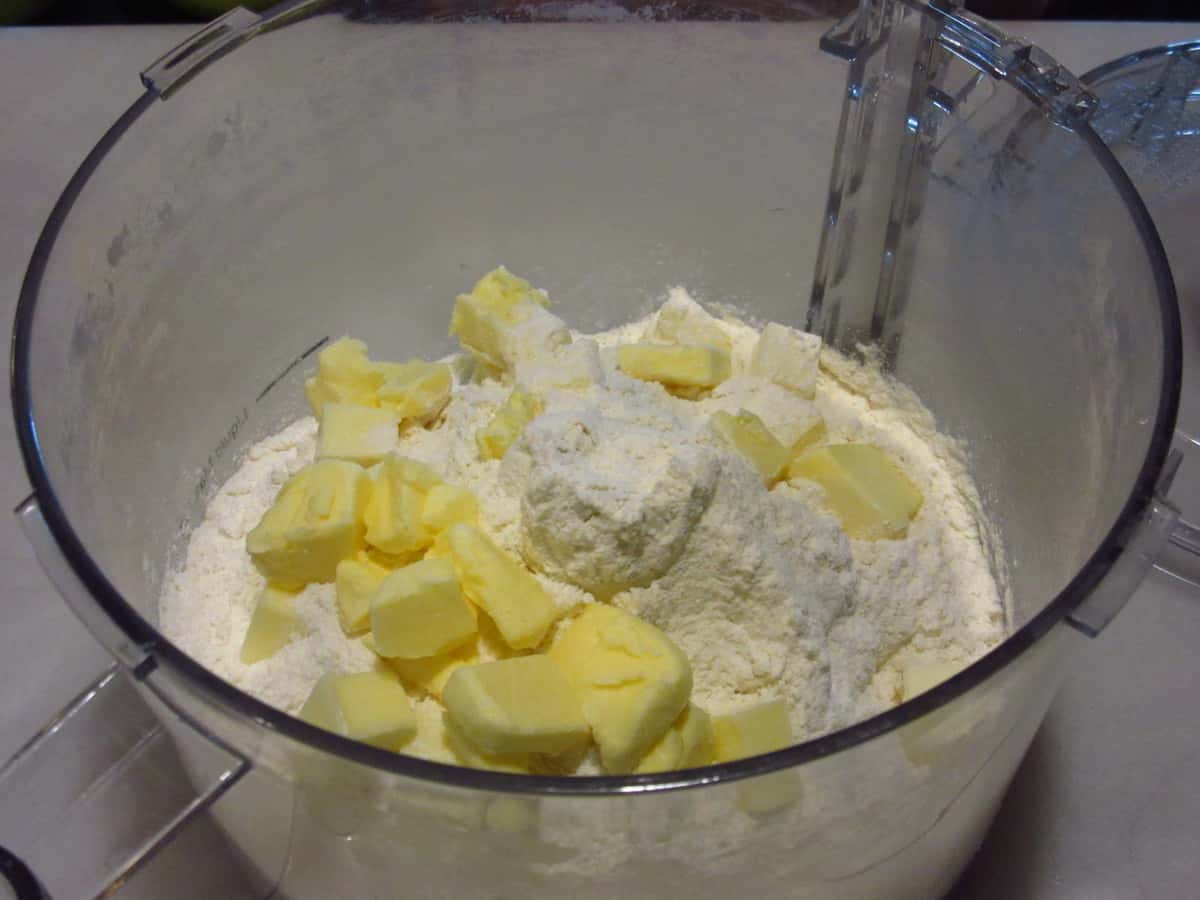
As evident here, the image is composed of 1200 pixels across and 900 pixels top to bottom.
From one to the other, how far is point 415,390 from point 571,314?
0.85ft

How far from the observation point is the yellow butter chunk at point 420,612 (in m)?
0.72

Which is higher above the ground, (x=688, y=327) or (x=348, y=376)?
(x=348, y=376)

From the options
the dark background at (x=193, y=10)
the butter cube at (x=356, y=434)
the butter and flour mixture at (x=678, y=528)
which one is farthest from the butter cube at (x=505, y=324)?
the dark background at (x=193, y=10)

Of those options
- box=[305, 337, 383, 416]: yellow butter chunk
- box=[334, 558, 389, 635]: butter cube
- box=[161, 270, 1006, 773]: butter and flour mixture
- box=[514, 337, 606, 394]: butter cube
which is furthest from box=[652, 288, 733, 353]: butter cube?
box=[334, 558, 389, 635]: butter cube

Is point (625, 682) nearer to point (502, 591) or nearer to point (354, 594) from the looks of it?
point (502, 591)

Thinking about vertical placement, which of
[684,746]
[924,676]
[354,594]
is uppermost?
[354,594]

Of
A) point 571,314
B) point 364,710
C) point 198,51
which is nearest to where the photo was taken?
point 364,710

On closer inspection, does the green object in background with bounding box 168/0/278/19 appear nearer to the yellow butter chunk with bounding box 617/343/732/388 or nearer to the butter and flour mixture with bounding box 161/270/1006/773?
the butter and flour mixture with bounding box 161/270/1006/773

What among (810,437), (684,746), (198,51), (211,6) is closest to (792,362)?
(810,437)

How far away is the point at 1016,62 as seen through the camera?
2.71ft

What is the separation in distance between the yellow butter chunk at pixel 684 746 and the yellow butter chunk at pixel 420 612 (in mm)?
144

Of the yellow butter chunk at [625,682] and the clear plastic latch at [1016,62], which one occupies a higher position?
the clear plastic latch at [1016,62]

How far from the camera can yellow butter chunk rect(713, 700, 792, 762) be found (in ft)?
2.32

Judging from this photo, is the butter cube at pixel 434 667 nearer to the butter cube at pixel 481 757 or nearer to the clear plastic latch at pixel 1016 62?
the butter cube at pixel 481 757
